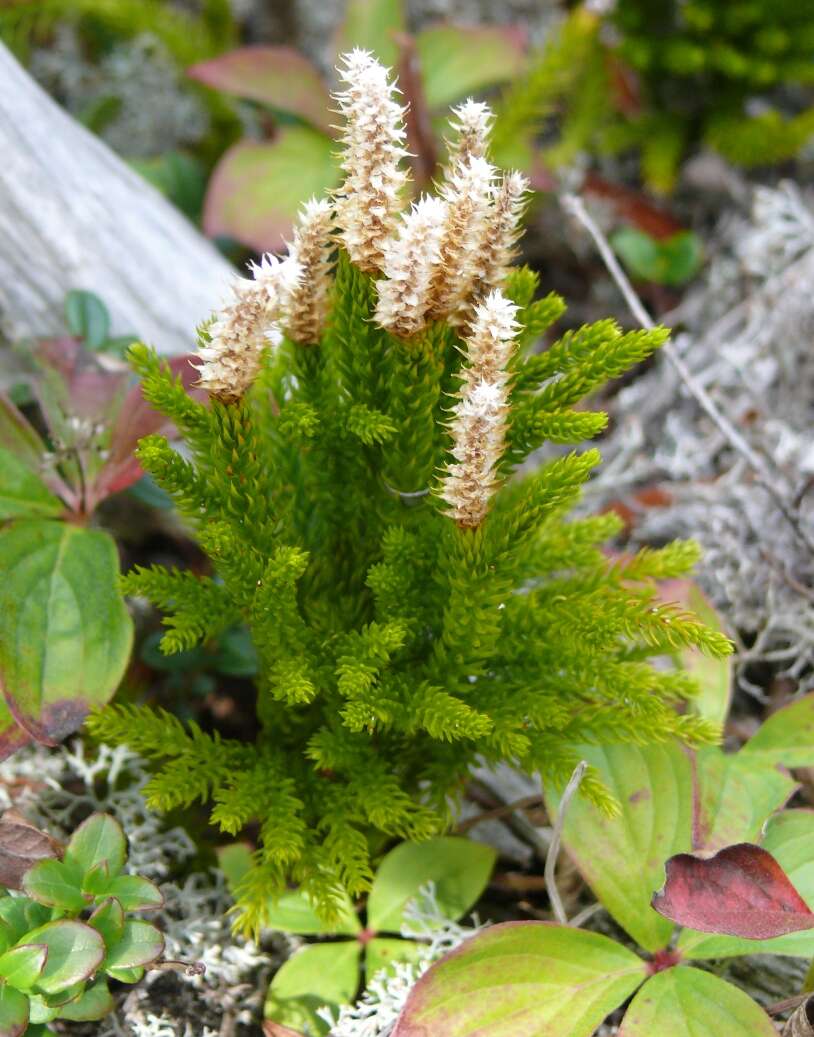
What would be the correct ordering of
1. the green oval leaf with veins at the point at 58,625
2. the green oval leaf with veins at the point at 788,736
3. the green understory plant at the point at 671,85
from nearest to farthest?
the green oval leaf with veins at the point at 58,625
the green oval leaf with veins at the point at 788,736
the green understory plant at the point at 671,85

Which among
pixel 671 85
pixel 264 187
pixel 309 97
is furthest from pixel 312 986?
pixel 671 85

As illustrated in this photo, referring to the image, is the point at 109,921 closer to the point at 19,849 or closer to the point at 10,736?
the point at 19,849

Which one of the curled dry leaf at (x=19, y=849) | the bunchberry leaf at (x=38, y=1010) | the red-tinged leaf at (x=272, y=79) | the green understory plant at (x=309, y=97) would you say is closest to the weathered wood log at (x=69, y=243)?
the green understory plant at (x=309, y=97)

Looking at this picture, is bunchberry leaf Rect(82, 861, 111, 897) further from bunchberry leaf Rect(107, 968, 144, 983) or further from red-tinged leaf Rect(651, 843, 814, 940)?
red-tinged leaf Rect(651, 843, 814, 940)

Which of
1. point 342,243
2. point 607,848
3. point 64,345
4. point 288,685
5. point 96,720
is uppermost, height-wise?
point 342,243

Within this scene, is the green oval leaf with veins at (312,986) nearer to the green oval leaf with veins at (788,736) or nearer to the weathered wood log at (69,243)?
the green oval leaf with veins at (788,736)

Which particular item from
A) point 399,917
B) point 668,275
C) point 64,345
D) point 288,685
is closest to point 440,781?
point 399,917

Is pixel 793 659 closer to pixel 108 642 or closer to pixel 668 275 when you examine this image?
Answer: pixel 668 275
